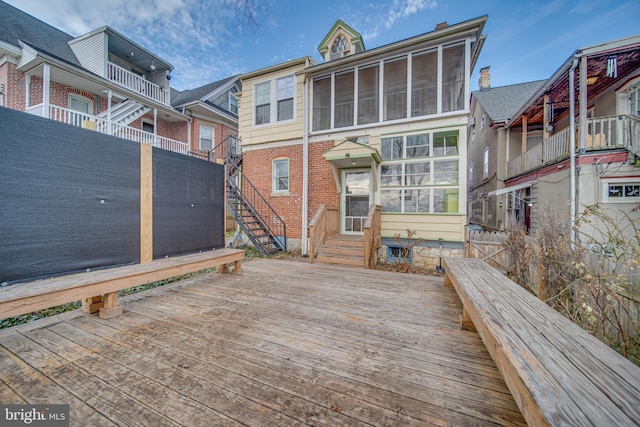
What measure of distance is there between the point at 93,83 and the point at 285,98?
8071mm

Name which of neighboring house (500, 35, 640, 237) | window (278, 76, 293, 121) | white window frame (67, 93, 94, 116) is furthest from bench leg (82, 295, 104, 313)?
white window frame (67, 93, 94, 116)

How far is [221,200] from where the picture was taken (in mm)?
4941

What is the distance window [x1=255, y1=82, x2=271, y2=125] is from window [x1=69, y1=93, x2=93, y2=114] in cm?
765

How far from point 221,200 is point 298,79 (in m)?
5.52

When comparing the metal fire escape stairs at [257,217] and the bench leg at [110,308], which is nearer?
the bench leg at [110,308]

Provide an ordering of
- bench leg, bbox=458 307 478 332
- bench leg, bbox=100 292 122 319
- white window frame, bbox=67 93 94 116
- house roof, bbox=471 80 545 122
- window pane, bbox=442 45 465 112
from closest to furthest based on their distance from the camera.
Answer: bench leg, bbox=458 307 478 332
bench leg, bbox=100 292 122 319
window pane, bbox=442 45 465 112
white window frame, bbox=67 93 94 116
house roof, bbox=471 80 545 122

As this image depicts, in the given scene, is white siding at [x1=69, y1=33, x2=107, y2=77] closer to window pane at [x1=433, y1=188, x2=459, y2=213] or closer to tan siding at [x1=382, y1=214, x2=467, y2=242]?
tan siding at [x1=382, y1=214, x2=467, y2=242]

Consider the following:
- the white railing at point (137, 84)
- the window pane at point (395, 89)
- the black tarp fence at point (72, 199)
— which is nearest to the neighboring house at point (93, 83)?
the white railing at point (137, 84)

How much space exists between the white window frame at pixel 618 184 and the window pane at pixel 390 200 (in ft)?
17.9

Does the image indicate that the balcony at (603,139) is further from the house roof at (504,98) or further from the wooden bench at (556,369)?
the wooden bench at (556,369)

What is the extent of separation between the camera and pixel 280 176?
852 cm

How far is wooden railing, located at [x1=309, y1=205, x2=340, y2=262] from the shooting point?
6227mm

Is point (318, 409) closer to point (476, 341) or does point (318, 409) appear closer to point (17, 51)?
point (476, 341)

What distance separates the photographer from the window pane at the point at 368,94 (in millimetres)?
7301
